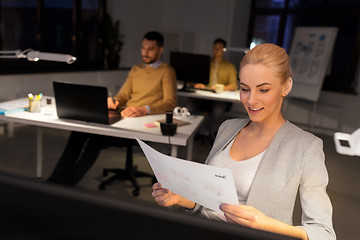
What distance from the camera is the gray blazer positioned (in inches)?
42.0

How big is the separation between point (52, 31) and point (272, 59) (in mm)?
5377

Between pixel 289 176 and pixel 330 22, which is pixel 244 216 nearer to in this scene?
pixel 289 176

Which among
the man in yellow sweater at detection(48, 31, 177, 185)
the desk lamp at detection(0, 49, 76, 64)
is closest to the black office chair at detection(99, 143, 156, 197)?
the man in yellow sweater at detection(48, 31, 177, 185)

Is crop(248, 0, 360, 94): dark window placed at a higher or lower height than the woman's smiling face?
higher

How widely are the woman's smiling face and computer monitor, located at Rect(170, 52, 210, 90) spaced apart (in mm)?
2867

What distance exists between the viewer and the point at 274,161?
3.79 feet

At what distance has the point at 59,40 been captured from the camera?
5.90 meters

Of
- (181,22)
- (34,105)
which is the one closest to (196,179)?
(34,105)

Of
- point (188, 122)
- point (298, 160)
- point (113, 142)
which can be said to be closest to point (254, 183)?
point (298, 160)

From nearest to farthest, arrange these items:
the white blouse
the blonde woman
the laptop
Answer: the blonde woman
the white blouse
the laptop

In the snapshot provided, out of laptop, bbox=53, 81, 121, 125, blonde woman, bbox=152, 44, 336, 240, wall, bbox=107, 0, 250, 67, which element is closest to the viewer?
blonde woman, bbox=152, 44, 336, 240

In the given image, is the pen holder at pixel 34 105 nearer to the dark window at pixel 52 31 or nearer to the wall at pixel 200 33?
the dark window at pixel 52 31

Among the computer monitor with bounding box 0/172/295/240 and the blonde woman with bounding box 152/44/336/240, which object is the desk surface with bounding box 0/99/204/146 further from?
the computer monitor with bounding box 0/172/295/240

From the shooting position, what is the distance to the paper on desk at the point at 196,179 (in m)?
0.77
